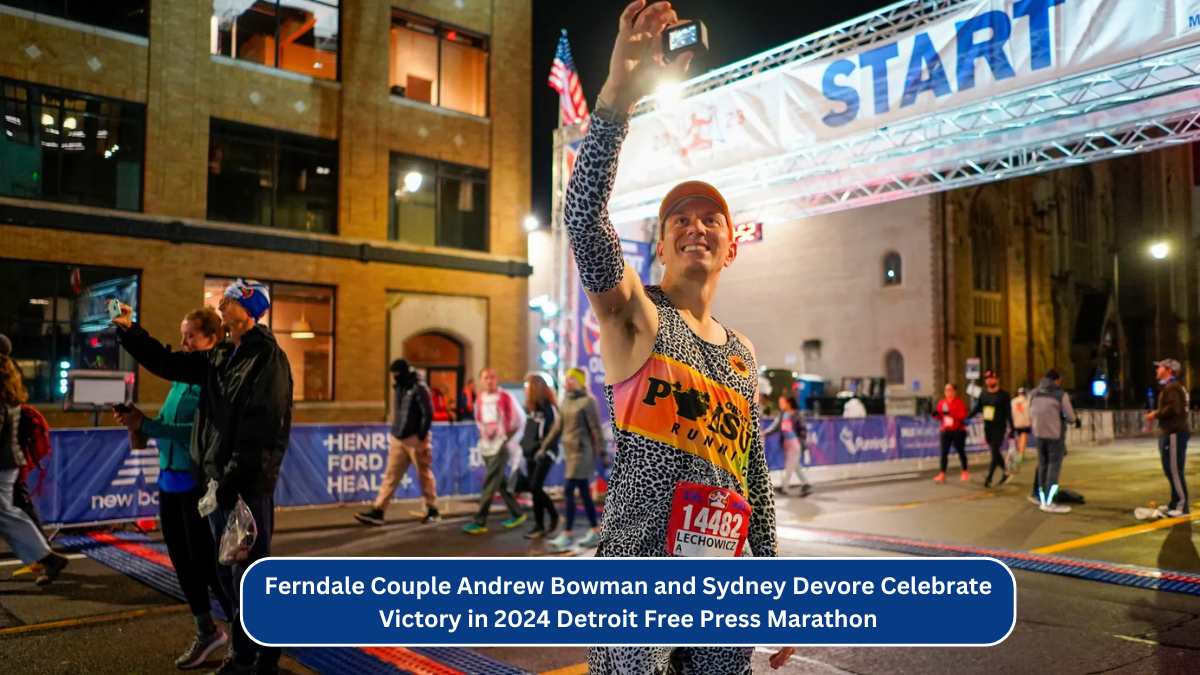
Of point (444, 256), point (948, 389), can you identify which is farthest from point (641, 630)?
point (444, 256)

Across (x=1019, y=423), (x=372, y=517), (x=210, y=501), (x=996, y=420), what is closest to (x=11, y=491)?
(x=210, y=501)

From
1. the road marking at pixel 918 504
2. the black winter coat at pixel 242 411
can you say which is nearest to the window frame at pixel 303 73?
the road marking at pixel 918 504

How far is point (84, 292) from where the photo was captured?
52.6ft

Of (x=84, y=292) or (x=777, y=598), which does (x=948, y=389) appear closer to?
(x=777, y=598)

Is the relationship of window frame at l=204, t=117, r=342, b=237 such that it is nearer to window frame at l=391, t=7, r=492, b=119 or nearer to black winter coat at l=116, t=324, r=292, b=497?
window frame at l=391, t=7, r=492, b=119

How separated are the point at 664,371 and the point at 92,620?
5587mm

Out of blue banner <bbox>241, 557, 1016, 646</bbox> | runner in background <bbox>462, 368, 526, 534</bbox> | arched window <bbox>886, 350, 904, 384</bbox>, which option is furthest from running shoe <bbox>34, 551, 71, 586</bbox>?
arched window <bbox>886, 350, 904, 384</bbox>

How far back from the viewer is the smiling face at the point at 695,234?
2.44 m

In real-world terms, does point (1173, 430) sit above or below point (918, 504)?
above

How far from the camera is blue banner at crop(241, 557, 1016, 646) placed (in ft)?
7.07

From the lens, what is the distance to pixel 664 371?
2240 mm

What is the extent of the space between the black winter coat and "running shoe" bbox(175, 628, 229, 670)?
1.09 meters

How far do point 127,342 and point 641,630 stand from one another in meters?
3.66

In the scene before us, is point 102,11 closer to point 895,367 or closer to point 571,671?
point 571,671
